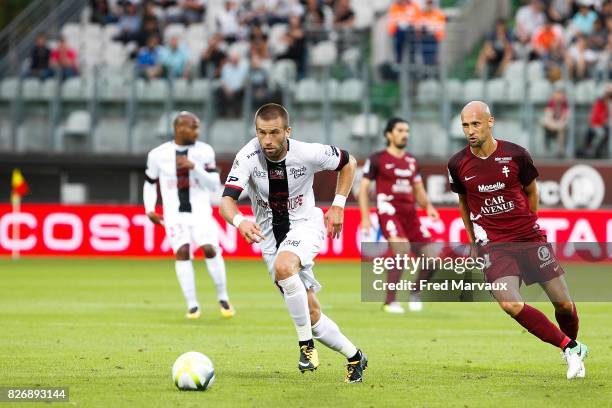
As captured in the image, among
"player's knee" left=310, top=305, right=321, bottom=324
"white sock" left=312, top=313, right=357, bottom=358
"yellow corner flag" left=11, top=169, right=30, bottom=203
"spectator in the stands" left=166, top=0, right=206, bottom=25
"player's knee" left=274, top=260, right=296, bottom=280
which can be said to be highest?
"spectator in the stands" left=166, top=0, right=206, bottom=25

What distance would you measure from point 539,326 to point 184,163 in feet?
21.6

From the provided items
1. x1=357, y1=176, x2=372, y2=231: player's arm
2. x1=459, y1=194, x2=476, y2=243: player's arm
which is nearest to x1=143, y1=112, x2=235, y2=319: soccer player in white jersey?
x1=357, y1=176, x2=372, y2=231: player's arm

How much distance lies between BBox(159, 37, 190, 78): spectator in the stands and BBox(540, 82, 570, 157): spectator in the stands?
301 inches

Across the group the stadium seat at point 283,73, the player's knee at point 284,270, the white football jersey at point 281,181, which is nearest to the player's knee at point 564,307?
the white football jersey at point 281,181

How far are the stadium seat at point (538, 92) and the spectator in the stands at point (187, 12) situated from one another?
8.48 meters

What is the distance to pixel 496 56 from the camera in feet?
86.6

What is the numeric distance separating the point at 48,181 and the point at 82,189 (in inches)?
29.9

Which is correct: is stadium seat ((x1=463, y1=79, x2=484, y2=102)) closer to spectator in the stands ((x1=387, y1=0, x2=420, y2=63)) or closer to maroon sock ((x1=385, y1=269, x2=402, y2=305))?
spectator in the stands ((x1=387, y1=0, x2=420, y2=63))

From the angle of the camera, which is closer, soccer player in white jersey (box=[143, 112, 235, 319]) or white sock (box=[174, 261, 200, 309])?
white sock (box=[174, 261, 200, 309])

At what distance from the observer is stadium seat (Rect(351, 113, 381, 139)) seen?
26.0 m

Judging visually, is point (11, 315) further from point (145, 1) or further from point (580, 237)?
point (145, 1)

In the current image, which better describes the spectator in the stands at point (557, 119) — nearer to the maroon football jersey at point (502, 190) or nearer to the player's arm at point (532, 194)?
the player's arm at point (532, 194)

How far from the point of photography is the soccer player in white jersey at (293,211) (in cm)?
954

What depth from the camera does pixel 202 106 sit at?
26.7 m
